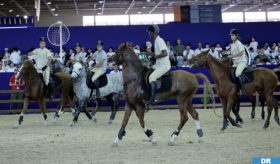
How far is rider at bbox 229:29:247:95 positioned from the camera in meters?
13.6

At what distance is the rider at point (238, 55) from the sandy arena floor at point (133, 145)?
60.1 inches

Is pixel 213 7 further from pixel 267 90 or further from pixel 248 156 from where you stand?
pixel 248 156

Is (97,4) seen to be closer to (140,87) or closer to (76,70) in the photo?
(76,70)

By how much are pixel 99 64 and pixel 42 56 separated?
199cm

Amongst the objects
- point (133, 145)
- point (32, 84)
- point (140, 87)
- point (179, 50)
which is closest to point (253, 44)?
point (179, 50)

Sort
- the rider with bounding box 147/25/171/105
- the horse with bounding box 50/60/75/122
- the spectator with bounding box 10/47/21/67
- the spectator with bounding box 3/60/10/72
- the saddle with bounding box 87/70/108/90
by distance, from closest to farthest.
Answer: the rider with bounding box 147/25/171/105
the saddle with bounding box 87/70/108/90
the horse with bounding box 50/60/75/122
the spectator with bounding box 3/60/10/72
the spectator with bounding box 10/47/21/67

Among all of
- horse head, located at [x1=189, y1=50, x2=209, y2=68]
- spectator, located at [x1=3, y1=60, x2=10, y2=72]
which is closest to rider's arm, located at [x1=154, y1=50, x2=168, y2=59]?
horse head, located at [x1=189, y1=50, x2=209, y2=68]

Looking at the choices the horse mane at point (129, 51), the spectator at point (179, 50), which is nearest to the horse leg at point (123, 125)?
the horse mane at point (129, 51)

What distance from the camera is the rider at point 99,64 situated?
1577 cm

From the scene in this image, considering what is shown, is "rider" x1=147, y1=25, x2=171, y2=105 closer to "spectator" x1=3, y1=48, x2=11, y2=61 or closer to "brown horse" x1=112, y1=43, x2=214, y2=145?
"brown horse" x1=112, y1=43, x2=214, y2=145

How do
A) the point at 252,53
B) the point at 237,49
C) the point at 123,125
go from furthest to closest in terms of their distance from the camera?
the point at 252,53 → the point at 237,49 → the point at 123,125

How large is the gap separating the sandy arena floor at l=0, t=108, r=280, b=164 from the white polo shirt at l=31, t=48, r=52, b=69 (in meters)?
2.28

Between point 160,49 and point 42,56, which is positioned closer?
point 160,49

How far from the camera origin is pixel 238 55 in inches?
529
